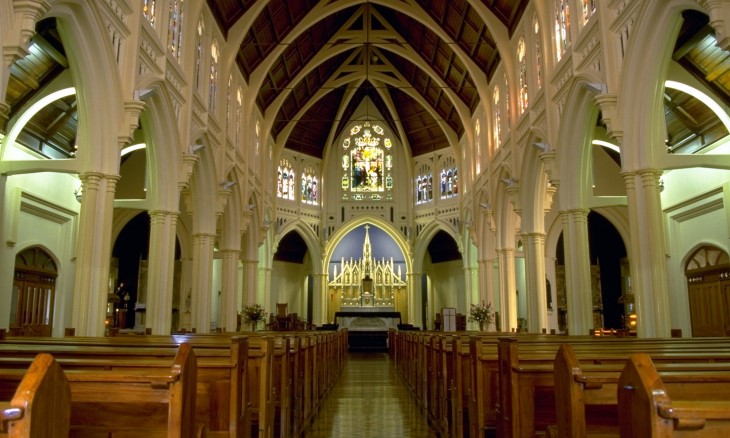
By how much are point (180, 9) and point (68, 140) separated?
5.92 meters

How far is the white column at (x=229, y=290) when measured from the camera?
22.1 m

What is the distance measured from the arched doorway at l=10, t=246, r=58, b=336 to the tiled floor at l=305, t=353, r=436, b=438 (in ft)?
31.7

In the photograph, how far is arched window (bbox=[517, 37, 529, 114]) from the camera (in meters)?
19.6

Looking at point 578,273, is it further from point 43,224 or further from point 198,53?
point 43,224

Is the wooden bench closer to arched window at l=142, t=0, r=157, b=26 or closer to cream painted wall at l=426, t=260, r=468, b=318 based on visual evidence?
arched window at l=142, t=0, r=157, b=26

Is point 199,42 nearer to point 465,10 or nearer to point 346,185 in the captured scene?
point 465,10

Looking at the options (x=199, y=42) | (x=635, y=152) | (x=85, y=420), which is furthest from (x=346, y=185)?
(x=85, y=420)

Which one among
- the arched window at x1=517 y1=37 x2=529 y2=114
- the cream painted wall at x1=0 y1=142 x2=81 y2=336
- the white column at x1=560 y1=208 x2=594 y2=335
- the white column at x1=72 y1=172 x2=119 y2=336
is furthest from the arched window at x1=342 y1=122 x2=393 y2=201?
the white column at x1=72 y1=172 x2=119 y2=336

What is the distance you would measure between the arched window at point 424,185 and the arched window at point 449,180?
95 centimetres

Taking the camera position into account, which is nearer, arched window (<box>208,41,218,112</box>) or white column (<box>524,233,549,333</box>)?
white column (<box>524,233,549,333</box>)

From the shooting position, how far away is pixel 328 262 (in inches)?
1377

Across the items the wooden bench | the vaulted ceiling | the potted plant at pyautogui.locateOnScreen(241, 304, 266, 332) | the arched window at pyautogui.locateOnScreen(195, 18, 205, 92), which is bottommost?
the wooden bench

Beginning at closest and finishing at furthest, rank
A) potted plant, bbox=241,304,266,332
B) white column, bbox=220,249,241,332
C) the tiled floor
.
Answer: the tiled floor, white column, bbox=220,249,241,332, potted plant, bbox=241,304,266,332

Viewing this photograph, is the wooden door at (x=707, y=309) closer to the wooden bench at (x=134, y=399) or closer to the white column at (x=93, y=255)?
the white column at (x=93, y=255)
